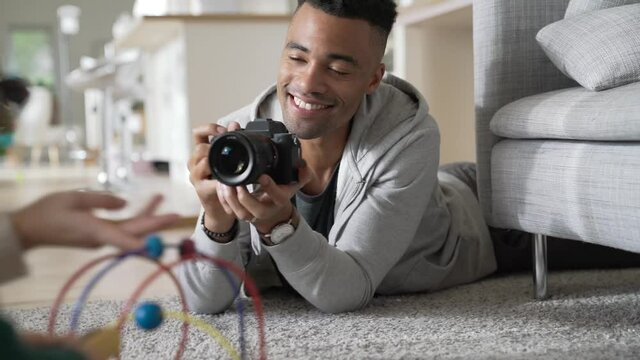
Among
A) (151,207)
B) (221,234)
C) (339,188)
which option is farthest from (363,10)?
(151,207)

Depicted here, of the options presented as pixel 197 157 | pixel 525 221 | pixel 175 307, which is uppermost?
pixel 197 157

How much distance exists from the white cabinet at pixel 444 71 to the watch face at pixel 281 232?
1.30 metres

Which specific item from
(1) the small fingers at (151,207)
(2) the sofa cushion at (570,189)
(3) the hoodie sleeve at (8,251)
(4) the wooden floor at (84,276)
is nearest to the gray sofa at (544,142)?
(2) the sofa cushion at (570,189)

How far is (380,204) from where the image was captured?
4.38ft

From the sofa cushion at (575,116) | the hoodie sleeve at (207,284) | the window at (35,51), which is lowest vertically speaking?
the hoodie sleeve at (207,284)

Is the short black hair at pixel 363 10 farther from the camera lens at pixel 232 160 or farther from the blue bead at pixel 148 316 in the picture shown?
the blue bead at pixel 148 316

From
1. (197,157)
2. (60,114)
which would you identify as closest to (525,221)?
(197,157)

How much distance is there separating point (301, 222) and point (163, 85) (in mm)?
3962

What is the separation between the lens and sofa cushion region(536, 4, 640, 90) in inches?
49.4

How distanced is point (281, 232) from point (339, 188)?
238 millimetres

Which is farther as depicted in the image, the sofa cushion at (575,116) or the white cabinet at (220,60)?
the white cabinet at (220,60)

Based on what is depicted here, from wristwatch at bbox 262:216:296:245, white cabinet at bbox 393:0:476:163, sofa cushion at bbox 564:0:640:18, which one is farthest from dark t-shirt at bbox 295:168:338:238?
white cabinet at bbox 393:0:476:163

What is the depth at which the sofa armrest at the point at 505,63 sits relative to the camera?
60.5 inches

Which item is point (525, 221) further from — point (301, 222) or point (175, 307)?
point (175, 307)
